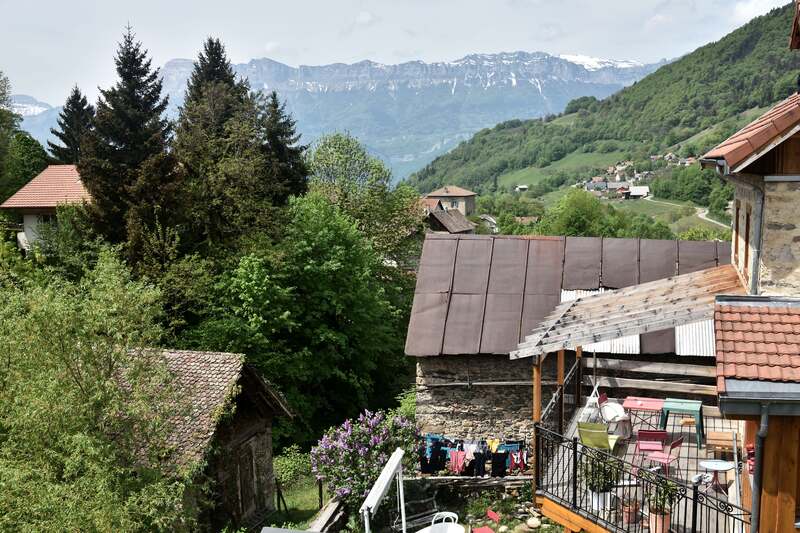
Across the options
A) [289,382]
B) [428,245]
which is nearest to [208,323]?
[289,382]

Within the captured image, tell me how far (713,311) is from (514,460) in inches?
264

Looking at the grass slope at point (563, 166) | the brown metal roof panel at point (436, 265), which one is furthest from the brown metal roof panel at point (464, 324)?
the grass slope at point (563, 166)

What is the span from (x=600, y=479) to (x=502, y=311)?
302 inches

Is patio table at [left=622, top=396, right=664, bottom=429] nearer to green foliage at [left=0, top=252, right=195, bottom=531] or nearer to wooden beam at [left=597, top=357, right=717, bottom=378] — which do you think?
wooden beam at [left=597, top=357, right=717, bottom=378]

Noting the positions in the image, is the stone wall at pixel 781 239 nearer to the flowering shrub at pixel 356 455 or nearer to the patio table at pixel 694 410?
the patio table at pixel 694 410

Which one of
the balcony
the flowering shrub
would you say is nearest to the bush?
the flowering shrub

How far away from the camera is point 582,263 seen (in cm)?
1756

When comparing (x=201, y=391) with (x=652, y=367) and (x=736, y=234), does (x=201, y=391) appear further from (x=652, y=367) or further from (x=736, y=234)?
(x=736, y=234)

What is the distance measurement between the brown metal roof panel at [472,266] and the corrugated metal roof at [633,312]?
15.3 feet

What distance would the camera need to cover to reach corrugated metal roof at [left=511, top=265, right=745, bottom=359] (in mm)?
9305

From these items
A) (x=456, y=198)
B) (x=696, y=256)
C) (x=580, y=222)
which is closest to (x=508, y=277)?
(x=696, y=256)

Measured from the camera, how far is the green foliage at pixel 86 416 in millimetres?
10672

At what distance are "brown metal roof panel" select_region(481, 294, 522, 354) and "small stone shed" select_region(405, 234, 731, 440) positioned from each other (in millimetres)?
23

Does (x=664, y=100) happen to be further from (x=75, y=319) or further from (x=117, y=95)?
(x=75, y=319)
